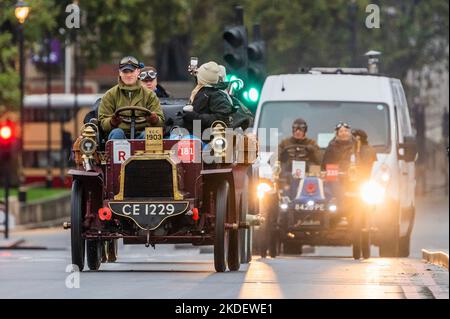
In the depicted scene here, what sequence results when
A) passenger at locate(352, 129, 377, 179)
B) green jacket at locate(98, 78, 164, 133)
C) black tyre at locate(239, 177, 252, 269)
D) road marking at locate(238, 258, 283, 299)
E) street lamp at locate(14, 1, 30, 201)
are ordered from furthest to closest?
street lamp at locate(14, 1, 30, 201)
passenger at locate(352, 129, 377, 179)
black tyre at locate(239, 177, 252, 269)
green jacket at locate(98, 78, 164, 133)
road marking at locate(238, 258, 283, 299)

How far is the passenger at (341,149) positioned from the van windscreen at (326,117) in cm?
169

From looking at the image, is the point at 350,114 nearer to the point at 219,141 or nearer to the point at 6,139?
the point at 219,141

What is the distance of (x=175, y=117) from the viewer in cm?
1995

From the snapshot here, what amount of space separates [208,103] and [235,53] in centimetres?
1145

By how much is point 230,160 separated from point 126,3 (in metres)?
35.7

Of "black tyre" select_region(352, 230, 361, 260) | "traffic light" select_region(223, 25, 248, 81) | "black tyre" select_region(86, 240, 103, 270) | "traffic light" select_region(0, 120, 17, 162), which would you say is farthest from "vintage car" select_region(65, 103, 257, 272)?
"traffic light" select_region(0, 120, 17, 162)

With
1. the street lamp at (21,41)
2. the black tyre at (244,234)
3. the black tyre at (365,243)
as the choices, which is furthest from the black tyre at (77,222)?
the street lamp at (21,41)

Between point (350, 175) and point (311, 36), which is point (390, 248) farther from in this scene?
point (311, 36)

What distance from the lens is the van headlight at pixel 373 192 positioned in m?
25.9

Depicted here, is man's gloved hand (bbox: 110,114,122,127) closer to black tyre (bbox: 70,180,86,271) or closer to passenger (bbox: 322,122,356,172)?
black tyre (bbox: 70,180,86,271)

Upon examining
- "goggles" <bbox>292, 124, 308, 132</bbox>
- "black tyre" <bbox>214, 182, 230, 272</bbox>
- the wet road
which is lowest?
the wet road

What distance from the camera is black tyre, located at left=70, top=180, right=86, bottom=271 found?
18188 millimetres

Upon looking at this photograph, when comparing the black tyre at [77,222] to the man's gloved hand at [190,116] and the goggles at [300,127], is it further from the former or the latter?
the goggles at [300,127]

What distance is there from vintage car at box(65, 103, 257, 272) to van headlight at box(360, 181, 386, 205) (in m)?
7.39
